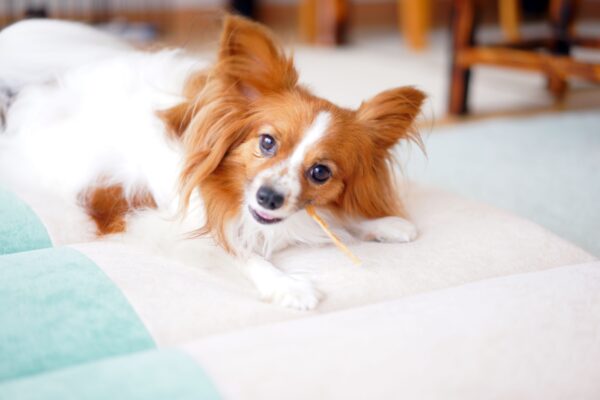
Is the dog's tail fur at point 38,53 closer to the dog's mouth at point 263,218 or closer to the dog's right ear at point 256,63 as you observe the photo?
the dog's right ear at point 256,63

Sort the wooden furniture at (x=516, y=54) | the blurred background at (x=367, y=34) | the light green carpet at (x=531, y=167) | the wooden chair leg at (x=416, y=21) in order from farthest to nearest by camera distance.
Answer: the wooden chair leg at (x=416, y=21), the blurred background at (x=367, y=34), the wooden furniture at (x=516, y=54), the light green carpet at (x=531, y=167)

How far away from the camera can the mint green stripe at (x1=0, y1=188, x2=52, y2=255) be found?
179 centimetres

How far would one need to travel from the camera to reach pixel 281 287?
1592 mm

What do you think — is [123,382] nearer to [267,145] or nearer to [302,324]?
[302,324]

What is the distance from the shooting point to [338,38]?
6492 millimetres

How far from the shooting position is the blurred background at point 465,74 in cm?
296

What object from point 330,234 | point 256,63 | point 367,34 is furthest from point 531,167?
point 367,34

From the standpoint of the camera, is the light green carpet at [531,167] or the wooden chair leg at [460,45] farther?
the wooden chair leg at [460,45]

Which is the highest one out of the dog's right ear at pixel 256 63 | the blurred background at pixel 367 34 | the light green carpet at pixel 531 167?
the dog's right ear at pixel 256 63

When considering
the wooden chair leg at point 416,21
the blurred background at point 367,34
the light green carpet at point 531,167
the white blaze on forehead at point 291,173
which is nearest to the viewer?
the white blaze on forehead at point 291,173

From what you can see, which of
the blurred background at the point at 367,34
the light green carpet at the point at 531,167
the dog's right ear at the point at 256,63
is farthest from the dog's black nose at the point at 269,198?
the blurred background at the point at 367,34

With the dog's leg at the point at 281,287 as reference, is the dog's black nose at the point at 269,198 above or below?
above

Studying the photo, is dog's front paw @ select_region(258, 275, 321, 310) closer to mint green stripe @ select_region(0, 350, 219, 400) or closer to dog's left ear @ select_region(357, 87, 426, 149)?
mint green stripe @ select_region(0, 350, 219, 400)

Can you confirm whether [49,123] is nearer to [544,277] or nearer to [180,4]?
[544,277]
